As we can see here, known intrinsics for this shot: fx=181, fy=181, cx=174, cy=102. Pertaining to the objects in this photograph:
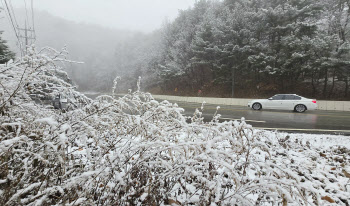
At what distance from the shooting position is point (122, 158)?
1.61 m

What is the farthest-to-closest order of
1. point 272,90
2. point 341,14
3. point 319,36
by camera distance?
point 272,90, point 341,14, point 319,36

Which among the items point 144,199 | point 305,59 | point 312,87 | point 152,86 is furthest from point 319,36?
point 152,86

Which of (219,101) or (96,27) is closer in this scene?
(219,101)

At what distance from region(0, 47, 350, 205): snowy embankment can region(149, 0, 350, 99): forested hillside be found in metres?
19.9

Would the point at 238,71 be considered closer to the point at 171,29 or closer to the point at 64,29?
the point at 171,29

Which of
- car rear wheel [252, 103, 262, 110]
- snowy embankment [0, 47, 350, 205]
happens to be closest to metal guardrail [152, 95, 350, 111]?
car rear wheel [252, 103, 262, 110]

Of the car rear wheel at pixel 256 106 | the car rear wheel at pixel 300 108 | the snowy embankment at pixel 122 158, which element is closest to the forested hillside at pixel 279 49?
the car rear wheel at pixel 256 106

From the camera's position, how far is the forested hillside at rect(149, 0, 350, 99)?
18688mm

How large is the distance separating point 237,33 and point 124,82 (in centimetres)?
4696

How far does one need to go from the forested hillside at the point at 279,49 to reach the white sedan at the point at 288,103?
6797 millimetres

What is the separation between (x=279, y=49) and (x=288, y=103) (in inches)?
441

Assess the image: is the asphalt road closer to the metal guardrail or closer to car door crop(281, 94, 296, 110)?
car door crop(281, 94, 296, 110)

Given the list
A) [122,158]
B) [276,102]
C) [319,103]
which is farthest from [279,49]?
[122,158]

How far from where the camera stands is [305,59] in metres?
19.4
